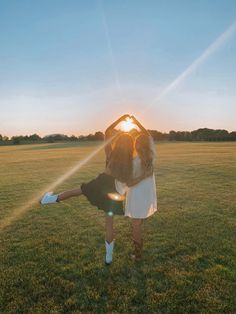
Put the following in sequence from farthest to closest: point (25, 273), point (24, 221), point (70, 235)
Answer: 1. point (24, 221)
2. point (70, 235)
3. point (25, 273)

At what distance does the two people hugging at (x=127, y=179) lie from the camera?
5484 mm

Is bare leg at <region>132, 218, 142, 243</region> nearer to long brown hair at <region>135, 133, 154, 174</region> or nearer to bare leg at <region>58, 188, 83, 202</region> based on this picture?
long brown hair at <region>135, 133, 154, 174</region>

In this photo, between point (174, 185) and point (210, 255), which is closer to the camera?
point (210, 255)

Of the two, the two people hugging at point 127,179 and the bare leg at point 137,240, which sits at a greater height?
the two people hugging at point 127,179

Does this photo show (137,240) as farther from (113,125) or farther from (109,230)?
(113,125)

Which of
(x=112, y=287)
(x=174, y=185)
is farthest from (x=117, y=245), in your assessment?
(x=174, y=185)

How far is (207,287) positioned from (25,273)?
10.1 feet

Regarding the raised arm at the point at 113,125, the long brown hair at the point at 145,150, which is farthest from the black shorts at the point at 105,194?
the raised arm at the point at 113,125

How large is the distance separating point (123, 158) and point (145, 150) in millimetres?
422

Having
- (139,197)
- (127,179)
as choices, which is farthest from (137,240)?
(127,179)

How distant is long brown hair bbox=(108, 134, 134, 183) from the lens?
543 cm

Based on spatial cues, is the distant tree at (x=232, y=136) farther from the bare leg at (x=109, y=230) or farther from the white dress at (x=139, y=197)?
the bare leg at (x=109, y=230)

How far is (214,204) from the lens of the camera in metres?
10.4

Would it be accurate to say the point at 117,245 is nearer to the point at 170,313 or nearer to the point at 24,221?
the point at 170,313
